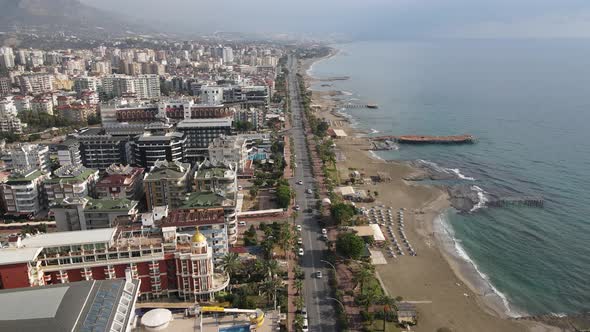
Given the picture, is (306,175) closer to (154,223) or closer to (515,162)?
(154,223)

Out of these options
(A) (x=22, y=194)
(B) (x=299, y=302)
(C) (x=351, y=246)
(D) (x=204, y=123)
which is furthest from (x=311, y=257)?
(D) (x=204, y=123)

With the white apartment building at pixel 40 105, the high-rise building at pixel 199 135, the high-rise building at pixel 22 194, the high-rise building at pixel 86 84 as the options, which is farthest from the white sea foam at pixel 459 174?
the high-rise building at pixel 86 84

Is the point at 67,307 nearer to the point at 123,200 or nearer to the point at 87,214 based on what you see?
the point at 87,214

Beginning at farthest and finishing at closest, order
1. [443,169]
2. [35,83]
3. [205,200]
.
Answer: [35,83] → [443,169] → [205,200]

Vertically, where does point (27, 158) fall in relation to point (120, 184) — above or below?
above

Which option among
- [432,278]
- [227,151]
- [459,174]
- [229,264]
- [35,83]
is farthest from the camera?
[35,83]

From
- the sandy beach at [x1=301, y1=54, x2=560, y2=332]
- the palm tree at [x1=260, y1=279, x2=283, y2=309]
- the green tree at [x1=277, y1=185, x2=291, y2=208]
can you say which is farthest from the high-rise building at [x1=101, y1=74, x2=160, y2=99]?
the palm tree at [x1=260, y1=279, x2=283, y2=309]

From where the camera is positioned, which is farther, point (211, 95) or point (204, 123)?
point (211, 95)

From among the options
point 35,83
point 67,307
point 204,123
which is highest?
point 204,123

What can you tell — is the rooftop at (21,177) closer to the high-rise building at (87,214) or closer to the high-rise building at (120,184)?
the high-rise building at (120,184)
